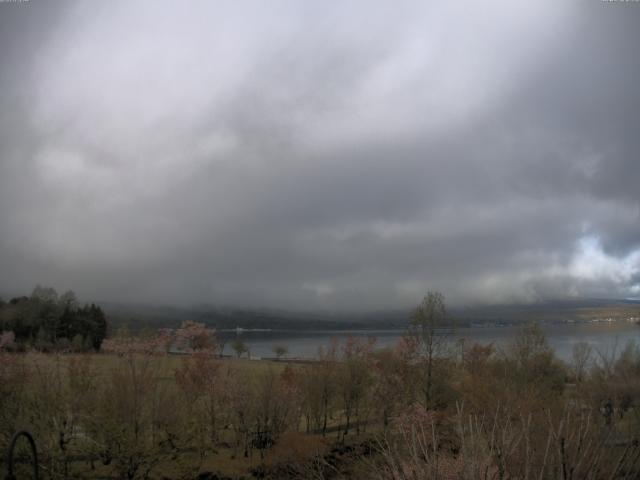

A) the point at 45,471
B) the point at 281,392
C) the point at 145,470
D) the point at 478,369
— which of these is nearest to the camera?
the point at 45,471

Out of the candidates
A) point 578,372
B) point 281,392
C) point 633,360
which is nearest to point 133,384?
point 281,392

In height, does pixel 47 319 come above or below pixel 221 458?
above

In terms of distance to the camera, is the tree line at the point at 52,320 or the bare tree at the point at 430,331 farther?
the tree line at the point at 52,320

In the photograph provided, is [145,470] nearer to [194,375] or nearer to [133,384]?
[133,384]

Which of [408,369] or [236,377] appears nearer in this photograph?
[236,377]

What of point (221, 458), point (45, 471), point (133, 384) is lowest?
point (221, 458)

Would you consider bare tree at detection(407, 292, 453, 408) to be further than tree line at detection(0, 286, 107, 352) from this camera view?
No

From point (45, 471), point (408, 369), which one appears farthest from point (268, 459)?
point (408, 369)

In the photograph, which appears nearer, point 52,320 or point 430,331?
point 430,331

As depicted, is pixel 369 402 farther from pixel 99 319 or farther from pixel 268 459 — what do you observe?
pixel 99 319

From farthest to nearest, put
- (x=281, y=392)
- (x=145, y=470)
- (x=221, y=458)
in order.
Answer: (x=281, y=392) → (x=221, y=458) → (x=145, y=470)

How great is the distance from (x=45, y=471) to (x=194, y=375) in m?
16.1

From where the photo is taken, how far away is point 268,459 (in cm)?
3219

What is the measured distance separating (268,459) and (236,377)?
8.39 metres
